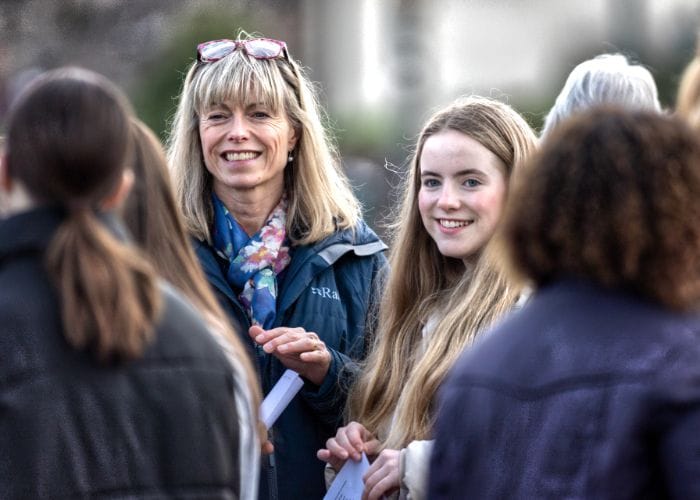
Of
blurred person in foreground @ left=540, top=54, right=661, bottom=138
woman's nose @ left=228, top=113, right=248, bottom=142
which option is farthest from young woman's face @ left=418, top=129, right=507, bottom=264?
woman's nose @ left=228, top=113, right=248, bottom=142

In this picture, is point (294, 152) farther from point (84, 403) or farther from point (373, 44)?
point (373, 44)

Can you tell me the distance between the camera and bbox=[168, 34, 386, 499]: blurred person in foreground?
436 centimetres

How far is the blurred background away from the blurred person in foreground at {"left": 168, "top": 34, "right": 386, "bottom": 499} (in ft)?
38.1

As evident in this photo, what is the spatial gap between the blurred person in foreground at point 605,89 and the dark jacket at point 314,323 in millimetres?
865

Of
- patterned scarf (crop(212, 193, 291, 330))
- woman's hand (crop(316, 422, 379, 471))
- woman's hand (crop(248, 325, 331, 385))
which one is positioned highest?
Answer: patterned scarf (crop(212, 193, 291, 330))

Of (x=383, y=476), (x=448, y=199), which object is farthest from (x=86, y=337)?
(x=448, y=199)

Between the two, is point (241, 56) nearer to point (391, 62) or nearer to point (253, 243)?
point (253, 243)

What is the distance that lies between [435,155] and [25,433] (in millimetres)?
1976

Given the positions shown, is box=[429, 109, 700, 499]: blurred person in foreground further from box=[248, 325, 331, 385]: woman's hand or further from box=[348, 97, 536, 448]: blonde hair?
box=[248, 325, 331, 385]: woman's hand

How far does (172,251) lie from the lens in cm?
301

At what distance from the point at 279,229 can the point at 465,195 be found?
30.1 inches

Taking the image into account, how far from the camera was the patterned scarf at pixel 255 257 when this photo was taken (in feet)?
14.5

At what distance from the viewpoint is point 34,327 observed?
2582 millimetres

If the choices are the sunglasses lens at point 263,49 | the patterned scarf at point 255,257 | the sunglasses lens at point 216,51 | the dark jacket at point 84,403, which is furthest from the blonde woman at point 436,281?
the dark jacket at point 84,403
